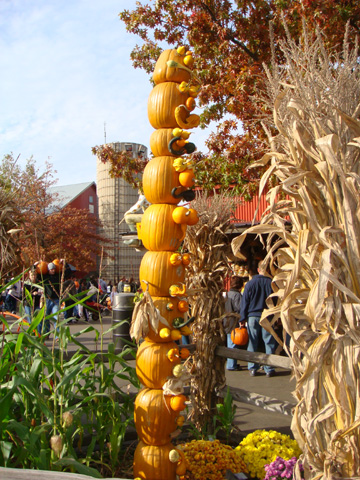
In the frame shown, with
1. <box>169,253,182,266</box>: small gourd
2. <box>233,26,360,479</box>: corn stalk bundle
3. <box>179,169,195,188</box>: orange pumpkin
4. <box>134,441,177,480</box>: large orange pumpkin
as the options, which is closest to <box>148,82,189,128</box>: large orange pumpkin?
<box>179,169,195,188</box>: orange pumpkin

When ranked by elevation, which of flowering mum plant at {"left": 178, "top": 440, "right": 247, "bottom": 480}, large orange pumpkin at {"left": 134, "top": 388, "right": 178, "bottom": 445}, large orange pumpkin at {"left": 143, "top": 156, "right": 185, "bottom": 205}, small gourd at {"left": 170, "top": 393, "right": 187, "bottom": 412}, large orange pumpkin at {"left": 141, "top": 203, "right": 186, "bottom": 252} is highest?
large orange pumpkin at {"left": 143, "top": 156, "right": 185, "bottom": 205}

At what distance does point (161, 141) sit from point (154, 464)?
223cm

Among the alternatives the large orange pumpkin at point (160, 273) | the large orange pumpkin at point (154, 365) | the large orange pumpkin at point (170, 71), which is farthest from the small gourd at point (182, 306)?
the large orange pumpkin at point (170, 71)

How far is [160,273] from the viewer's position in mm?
2914

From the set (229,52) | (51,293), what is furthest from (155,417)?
(229,52)

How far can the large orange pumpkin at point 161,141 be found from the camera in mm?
3047

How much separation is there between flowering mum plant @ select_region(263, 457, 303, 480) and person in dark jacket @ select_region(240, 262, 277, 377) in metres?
3.78

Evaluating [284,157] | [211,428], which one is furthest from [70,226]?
[284,157]

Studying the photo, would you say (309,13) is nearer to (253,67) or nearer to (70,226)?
(253,67)

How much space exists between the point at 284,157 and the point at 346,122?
0.33 m

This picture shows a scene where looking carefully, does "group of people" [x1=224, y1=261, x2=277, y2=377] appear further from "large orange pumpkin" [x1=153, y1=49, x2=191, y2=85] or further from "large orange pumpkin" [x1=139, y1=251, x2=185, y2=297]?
"large orange pumpkin" [x1=153, y1=49, x2=191, y2=85]

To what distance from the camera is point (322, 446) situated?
188 centimetres

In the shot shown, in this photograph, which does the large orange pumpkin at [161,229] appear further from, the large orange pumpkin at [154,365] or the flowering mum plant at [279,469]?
the flowering mum plant at [279,469]

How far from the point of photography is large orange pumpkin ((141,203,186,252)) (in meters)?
2.94
